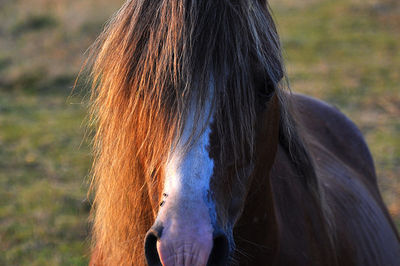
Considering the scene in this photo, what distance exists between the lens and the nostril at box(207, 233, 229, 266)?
1.30 m

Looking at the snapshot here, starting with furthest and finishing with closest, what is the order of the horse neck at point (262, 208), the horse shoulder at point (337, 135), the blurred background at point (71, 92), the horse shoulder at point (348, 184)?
the blurred background at point (71, 92)
the horse shoulder at point (337, 135)
the horse shoulder at point (348, 184)
the horse neck at point (262, 208)

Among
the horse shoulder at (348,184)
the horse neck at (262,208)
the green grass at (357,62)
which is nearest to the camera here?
the horse neck at (262,208)

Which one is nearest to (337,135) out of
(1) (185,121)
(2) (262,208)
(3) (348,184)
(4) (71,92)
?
(3) (348,184)

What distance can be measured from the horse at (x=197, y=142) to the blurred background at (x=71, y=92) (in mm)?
397

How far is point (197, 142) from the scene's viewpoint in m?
1.38

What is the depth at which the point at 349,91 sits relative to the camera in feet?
24.6

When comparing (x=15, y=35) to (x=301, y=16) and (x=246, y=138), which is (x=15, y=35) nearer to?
(x=301, y=16)

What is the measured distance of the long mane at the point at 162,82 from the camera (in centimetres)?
143

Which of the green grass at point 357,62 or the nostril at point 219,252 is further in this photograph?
the green grass at point 357,62

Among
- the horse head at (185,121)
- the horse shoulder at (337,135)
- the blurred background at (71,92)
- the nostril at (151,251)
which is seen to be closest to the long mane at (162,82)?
the horse head at (185,121)

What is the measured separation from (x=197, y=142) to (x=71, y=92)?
0.64 m

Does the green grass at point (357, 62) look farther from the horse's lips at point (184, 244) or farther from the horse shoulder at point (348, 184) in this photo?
the horse's lips at point (184, 244)

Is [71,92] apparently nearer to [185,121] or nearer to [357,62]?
[185,121]

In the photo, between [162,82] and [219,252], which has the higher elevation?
[162,82]
